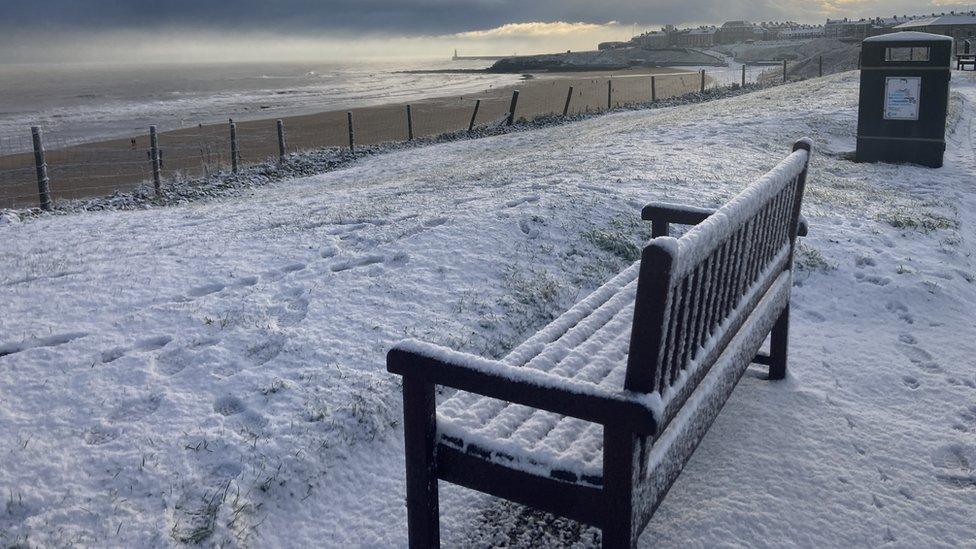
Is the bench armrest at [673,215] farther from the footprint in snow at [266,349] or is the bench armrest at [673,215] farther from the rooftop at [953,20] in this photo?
the rooftop at [953,20]

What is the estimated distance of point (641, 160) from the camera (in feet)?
36.9

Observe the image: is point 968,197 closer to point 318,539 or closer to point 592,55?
point 318,539

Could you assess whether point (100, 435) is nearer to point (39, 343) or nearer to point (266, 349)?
point (266, 349)

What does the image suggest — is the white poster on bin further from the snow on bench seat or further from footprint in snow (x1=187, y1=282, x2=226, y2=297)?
footprint in snow (x1=187, y1=282, x2=226, y2=297)

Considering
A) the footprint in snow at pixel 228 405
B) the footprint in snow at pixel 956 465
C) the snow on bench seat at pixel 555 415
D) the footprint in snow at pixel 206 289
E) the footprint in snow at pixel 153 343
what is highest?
the snow on bench seat at pixel 555 415

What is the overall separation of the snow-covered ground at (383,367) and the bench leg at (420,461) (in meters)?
0.37

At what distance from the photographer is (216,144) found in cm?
2856

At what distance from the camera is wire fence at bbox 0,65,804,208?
19.0 meters

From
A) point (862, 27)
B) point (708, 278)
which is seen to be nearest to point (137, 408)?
point (708, 278)

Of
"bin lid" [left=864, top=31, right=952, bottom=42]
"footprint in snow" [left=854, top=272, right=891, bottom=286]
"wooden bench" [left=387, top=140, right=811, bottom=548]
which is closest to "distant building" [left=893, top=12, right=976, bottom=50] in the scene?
"bin lid" [left=864, top=31, right=952, bottom=42]

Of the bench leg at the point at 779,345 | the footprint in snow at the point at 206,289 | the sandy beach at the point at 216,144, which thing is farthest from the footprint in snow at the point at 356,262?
the sandy beach at the point at 216,144

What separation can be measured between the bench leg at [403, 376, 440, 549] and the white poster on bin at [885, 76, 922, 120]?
11255mm

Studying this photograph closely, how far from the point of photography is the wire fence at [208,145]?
19.0 meters

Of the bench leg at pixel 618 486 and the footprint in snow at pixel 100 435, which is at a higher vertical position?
the bench leg at pixel 618 486
